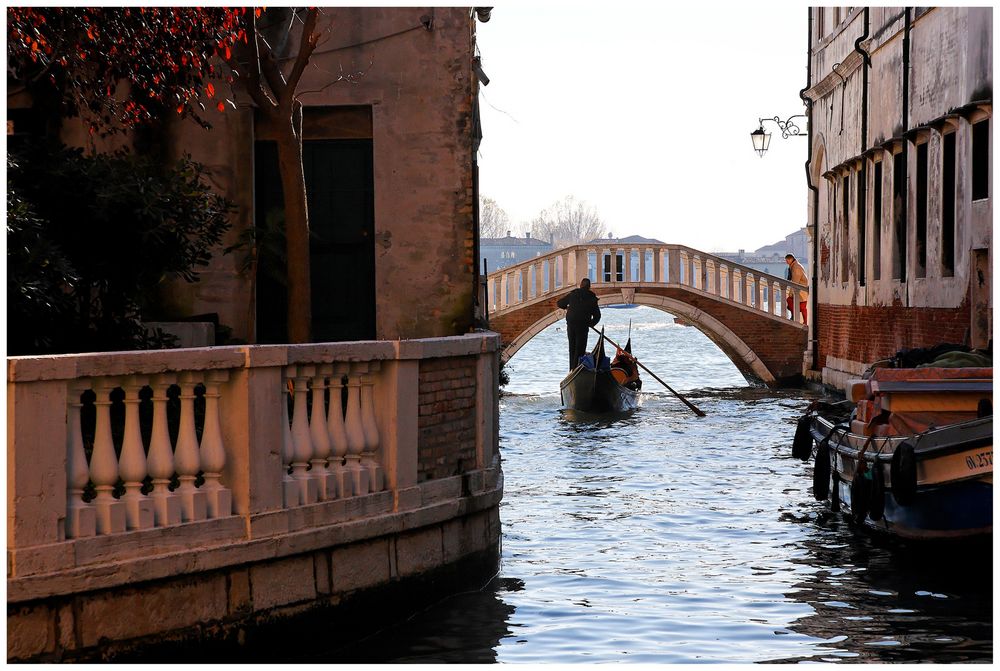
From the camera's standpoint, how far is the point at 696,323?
85.9ft

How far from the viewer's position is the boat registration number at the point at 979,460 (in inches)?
296

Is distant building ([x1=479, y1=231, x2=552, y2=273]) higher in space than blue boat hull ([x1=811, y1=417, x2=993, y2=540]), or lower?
higher

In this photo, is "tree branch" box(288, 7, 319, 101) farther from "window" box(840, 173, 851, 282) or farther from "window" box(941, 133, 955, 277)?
"window" box(840, 173, 851, 282)

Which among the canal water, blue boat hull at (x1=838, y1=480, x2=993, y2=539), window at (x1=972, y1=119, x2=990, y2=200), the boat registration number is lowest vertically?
the canal water

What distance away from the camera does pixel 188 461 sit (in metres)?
5.38

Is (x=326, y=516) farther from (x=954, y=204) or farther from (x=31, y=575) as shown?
(x=954, y=204)

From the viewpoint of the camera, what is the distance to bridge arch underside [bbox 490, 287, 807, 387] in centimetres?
2512

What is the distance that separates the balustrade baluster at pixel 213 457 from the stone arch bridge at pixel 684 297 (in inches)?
768

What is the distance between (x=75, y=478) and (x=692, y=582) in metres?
3.86

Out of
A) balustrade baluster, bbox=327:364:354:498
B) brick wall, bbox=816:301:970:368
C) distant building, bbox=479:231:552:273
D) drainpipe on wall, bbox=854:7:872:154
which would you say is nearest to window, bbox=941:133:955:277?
brick wall, bbox=816:301:970:368

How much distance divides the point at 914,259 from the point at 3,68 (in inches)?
451

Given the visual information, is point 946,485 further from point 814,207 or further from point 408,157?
point 814,207

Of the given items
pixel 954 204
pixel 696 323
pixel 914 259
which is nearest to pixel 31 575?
pixel 954 204

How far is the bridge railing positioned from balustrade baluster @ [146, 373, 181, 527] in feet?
65.4
